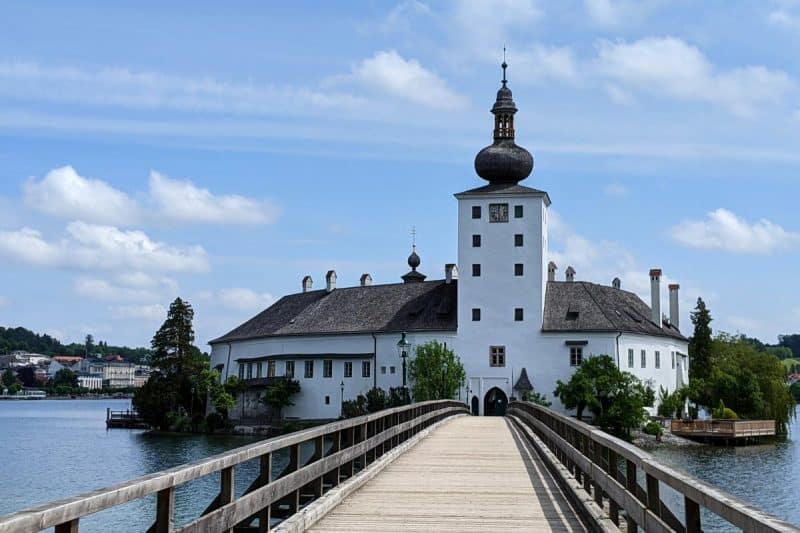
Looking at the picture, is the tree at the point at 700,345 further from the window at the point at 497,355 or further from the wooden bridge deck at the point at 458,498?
the wooden bridge deck at the point at 458,498

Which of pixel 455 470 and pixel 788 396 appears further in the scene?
pixel 788 396

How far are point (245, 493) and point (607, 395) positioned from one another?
196 ft

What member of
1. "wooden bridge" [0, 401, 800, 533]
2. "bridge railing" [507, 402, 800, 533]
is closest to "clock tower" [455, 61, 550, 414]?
"wooden bridge" [0, 401, 800, 533]

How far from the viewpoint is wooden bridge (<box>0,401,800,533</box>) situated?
6.02 meters

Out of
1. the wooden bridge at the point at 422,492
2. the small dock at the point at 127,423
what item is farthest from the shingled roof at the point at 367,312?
the wooden bridge at the point at 422,492

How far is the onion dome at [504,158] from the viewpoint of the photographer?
74.4 m

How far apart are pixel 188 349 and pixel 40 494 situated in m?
46.0

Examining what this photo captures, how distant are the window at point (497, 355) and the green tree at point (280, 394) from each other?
14.9 metres

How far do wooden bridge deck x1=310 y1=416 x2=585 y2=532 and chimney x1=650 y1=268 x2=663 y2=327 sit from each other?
A: 59485mm

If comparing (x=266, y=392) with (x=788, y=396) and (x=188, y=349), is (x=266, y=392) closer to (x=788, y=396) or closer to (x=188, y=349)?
(x=188, y=349)

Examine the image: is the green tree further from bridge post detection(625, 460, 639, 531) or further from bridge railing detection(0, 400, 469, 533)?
bridge post detection(625, 460, 639, 531)

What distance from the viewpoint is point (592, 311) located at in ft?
237

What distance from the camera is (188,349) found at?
3236 inches

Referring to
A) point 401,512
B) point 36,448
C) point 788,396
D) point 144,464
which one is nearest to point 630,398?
point 788,396
